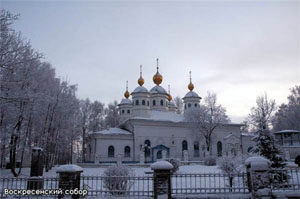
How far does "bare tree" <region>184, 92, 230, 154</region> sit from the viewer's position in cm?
3241

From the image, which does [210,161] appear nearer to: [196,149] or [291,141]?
[291,141]

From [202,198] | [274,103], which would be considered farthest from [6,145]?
[274,103]

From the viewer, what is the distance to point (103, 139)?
30.3 meters

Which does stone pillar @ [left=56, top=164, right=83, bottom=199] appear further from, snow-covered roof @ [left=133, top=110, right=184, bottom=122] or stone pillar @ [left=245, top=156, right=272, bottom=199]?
snow-covered roof @ [left=133, top=110, right=184, bottom=122]

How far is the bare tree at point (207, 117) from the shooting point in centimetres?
3241

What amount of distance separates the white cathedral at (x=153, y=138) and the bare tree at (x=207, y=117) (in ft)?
3.09

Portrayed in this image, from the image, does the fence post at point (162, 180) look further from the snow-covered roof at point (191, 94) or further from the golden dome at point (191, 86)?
the golden dome at point (191, 86)

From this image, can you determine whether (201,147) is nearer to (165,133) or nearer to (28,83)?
(165,133)

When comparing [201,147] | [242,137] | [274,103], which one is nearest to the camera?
[274,103]

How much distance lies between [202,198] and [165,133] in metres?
25.6

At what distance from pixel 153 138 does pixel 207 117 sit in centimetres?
777

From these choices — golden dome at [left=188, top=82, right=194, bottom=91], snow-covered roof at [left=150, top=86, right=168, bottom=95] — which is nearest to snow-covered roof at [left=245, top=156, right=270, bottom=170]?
Result: snow-covered roof at [left=150, top=86, right=168, bottom=95]

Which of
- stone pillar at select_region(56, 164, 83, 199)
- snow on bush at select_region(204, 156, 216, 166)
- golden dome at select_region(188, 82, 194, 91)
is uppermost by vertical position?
golden dome at select_region(188, 82, 194, 91)

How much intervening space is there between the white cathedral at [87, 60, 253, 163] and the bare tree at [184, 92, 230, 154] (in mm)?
941
